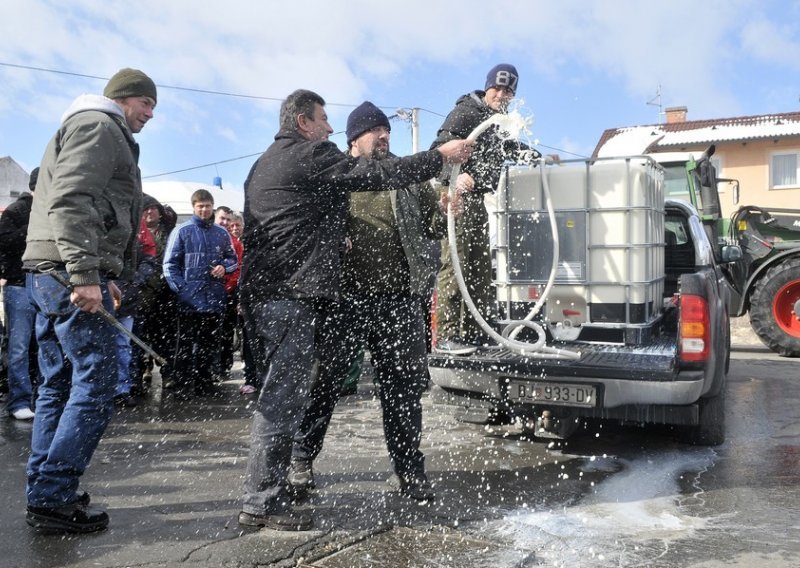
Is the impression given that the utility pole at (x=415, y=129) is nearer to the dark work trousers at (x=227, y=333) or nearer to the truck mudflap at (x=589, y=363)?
the dark work trousers at (x=227, y=333)

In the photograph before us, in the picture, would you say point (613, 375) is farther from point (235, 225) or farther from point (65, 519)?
point (235, 225)

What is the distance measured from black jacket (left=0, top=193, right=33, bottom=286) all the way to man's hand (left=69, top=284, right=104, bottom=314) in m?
3.11

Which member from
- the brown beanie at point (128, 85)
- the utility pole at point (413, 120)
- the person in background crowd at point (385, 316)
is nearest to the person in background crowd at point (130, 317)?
the brown beanie at point (128, 85)

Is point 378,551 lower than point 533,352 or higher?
lower

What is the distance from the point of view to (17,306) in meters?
6.00

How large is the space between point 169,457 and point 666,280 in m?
4.04

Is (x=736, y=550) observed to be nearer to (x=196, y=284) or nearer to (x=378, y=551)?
(x=378, y=551)

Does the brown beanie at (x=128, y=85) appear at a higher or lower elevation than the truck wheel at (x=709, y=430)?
higher

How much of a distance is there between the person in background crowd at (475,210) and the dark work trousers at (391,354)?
123 centimetres

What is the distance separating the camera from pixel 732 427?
5.68 meters

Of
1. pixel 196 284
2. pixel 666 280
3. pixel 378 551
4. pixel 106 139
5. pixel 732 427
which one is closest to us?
pixel 378 551

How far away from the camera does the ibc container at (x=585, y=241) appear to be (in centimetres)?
501

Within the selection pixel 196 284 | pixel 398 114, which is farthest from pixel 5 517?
pixel 398 114

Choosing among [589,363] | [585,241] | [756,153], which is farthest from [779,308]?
[756,153]
